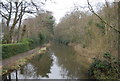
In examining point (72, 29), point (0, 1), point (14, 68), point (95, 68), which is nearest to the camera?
point (95, 68)

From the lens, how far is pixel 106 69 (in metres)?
9.24

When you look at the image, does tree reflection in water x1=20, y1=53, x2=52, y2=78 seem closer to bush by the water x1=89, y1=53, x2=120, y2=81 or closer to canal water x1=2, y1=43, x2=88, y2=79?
canal water x1=2, y1=43, x2=88, y2=79

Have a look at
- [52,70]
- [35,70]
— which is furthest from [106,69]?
[35,70]

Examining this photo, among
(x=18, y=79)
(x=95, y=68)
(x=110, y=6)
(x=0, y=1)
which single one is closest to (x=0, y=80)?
(x=18, y=79)

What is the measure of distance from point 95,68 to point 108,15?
4.07 m

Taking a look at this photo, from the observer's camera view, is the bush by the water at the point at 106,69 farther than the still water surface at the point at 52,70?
No

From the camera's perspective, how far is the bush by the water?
27.8ft

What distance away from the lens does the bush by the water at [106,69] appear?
8483 mm

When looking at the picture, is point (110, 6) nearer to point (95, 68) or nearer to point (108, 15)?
point (108, 15)

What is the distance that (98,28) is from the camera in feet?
51.0

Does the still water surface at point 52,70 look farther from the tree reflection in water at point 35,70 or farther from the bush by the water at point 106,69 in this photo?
the bush by the water at point 106,69

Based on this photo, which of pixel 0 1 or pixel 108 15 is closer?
pixel 108 15

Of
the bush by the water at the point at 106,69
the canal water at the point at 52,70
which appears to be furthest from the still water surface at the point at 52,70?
the bush by the water at the point at 106,69

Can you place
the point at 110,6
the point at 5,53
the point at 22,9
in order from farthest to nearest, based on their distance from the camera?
the point at 22,9 → the point at 5,53 → the point at 110,6
